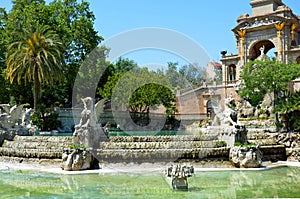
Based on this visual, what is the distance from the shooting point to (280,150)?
16.3 meters

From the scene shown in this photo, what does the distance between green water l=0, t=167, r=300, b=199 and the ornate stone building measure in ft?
98.9

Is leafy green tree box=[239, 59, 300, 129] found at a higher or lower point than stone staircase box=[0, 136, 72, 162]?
higher

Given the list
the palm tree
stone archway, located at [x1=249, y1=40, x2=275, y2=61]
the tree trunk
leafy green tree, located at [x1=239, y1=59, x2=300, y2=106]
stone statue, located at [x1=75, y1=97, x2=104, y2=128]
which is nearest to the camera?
stone statue, located at [x1=75, y1=97, x2=104, y2=128]

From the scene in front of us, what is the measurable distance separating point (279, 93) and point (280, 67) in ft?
5.98

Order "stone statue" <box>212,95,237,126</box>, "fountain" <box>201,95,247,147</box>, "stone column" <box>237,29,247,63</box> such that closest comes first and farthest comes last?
"fountain" <box>201,95,247,147</box> → "stone statue" <box>212,95,237,126</box> → "stone column" <box>237,29,247,63</box>

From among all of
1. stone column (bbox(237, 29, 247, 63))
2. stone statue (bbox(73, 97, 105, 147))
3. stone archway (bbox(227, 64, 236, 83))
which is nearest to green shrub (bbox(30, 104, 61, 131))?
stone statue (bbox(73, 97, 105, 147))

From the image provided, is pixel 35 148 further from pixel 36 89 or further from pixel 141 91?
pixel 141 91

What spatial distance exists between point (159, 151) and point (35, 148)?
5.67 m

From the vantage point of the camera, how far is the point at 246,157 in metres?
14.0

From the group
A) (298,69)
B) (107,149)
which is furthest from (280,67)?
(107,149)

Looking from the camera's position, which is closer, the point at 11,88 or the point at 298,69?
the point at 298,69

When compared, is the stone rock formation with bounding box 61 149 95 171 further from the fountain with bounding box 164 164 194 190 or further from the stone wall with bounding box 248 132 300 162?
the stone wall with bounding box 248 132 300 162

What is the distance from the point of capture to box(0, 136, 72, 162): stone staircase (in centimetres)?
1537

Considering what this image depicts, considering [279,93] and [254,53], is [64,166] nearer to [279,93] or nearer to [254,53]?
[279,93]
